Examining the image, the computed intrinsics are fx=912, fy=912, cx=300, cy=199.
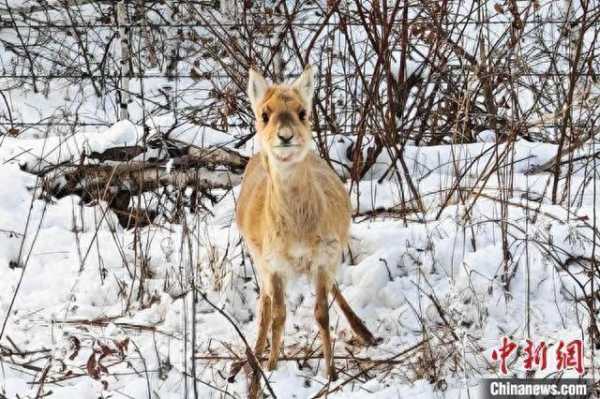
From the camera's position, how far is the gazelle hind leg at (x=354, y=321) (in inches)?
186

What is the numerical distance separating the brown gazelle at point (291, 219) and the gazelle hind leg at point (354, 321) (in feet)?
1.19

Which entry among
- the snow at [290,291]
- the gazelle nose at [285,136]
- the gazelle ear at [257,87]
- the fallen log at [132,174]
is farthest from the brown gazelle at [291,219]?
the fallen log at [132,174]

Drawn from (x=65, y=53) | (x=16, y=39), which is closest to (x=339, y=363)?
(x=65, y=53)

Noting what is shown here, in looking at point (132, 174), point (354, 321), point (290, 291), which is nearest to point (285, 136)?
point (354, 321)

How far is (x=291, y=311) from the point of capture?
5.16m

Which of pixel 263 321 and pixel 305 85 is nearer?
pixel 305 85

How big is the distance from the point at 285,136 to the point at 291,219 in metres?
0.58

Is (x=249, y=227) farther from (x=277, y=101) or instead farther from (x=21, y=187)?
(x=21, y=187)

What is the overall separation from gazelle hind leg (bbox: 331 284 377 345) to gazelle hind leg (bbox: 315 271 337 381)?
28cm

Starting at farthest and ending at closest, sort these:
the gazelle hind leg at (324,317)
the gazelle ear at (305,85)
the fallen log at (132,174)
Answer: the fallen log at (132,174), the gazelle hind leg at (324,317), the gazelle ear at (305,85)

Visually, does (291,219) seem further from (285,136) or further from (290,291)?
(290,291)

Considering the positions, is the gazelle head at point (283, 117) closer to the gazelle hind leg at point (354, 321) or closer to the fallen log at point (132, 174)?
the gazelle hind leg at point (354, 321)

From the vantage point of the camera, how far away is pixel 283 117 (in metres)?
3.90

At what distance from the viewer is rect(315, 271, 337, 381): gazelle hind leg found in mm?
4324
